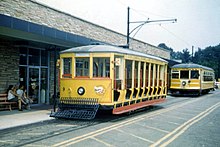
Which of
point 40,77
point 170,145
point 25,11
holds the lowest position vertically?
point 170,145

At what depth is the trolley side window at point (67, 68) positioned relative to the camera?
11.7 meters

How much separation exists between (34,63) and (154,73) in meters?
6.50

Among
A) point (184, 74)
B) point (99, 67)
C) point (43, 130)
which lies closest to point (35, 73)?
point (99, 67)

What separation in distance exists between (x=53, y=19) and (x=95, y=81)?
701 centimetres

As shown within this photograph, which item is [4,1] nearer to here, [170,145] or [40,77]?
[40,77]

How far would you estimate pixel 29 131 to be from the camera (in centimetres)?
883

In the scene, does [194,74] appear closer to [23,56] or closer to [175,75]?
[175,75]

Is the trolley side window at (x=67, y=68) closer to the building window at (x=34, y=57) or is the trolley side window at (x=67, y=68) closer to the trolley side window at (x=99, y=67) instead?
the trolley side window at (x=99, y=67)

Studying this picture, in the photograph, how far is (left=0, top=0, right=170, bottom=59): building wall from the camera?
529 inches

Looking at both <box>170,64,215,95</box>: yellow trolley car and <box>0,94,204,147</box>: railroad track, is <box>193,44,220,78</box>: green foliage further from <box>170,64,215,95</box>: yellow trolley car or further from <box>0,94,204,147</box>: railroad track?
<box>0,94,204,147</box>: railroad track

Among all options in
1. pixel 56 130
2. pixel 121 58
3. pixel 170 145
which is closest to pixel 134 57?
pixel 121 58

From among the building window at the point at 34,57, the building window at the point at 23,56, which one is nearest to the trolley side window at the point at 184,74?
the building window at the point at 34,57

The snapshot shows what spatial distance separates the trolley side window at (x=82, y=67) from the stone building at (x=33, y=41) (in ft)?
6.85

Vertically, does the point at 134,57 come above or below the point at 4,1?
below
